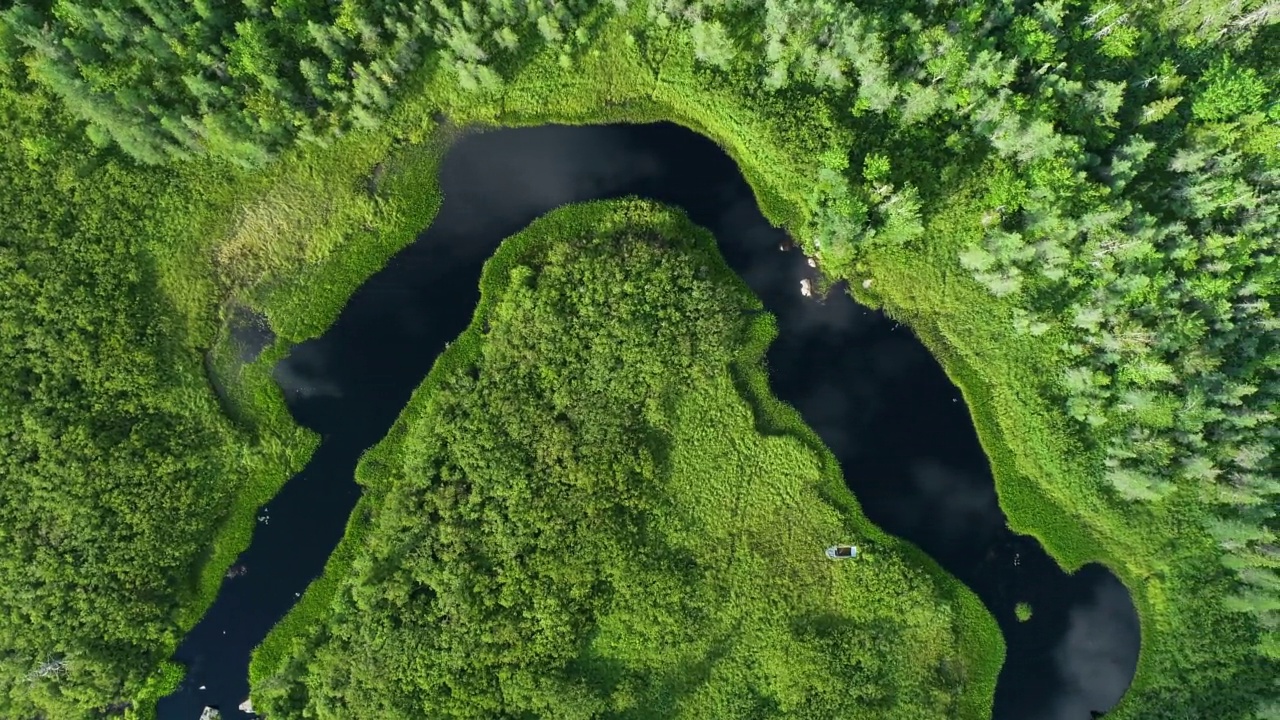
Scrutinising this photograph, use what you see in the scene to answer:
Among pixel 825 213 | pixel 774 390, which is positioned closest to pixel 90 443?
pixel 774 390

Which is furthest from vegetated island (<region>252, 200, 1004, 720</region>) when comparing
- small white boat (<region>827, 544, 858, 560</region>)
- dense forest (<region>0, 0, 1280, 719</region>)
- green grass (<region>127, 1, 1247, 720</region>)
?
dense forest (<region>0, 0, 1280, 719</region>)

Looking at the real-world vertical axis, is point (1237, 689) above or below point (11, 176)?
above

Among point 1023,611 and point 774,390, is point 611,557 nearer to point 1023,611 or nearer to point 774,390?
point 774,390

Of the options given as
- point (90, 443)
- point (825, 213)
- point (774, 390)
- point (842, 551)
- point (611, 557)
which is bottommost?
point (90, 443)

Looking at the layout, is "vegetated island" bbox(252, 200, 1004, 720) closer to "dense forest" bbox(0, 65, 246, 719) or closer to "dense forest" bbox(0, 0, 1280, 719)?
"dense forest" bbox(0, 65, 246, 719)

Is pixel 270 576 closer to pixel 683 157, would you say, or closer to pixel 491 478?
pixel 491 478

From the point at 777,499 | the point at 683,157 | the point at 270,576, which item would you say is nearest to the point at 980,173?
the point at 683,157

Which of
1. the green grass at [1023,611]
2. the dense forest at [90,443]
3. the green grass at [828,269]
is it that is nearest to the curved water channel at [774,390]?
the green grass at [1023,611]
